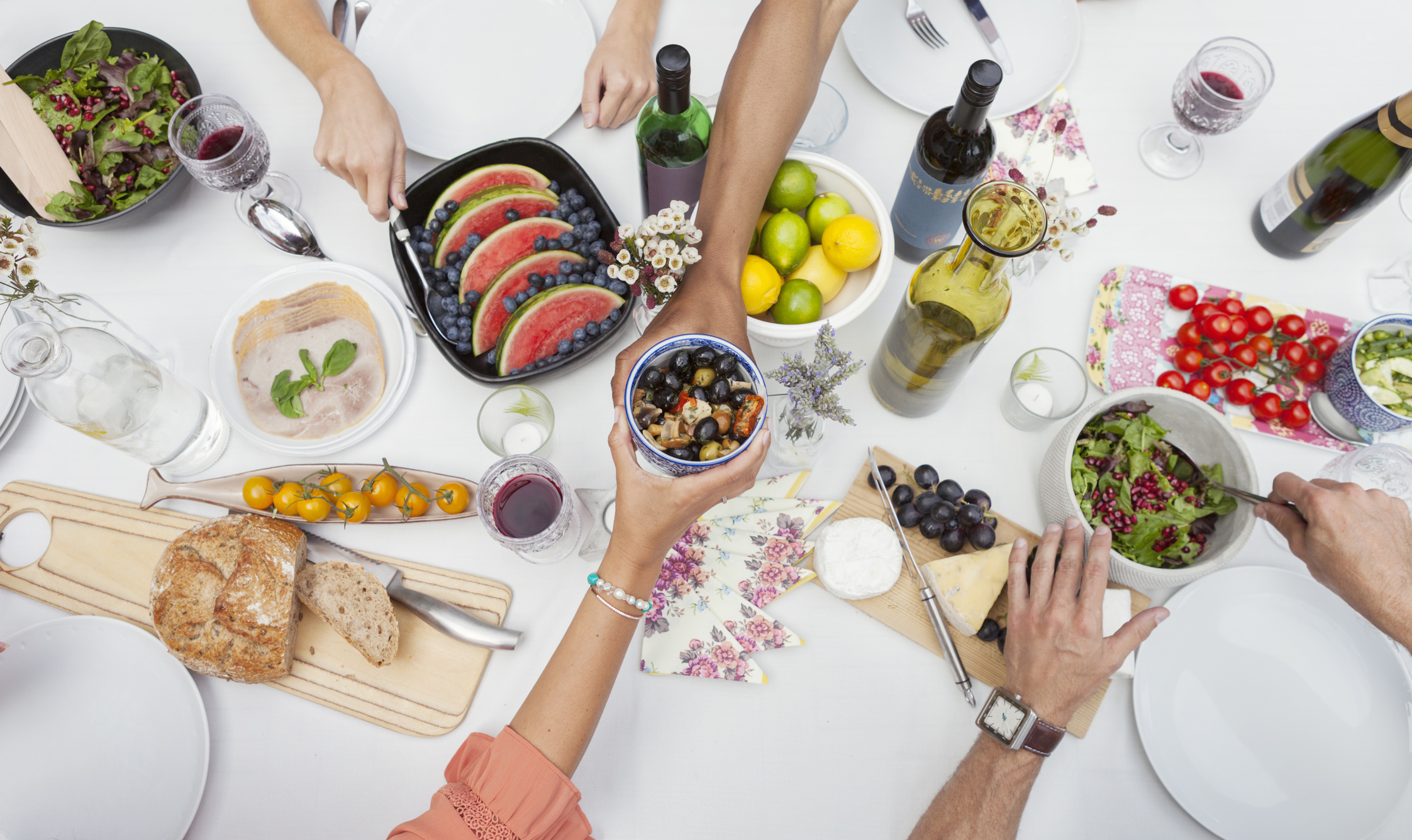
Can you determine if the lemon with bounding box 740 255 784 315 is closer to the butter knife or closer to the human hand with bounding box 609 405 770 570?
the human hand with bounding box 609 405 770 570

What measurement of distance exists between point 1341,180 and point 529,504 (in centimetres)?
175

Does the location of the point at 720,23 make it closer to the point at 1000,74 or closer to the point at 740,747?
the point at 1000,74

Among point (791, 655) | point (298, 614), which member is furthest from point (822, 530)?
point (298, 614)

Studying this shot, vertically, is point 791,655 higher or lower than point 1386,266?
lower

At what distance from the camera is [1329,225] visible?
54.8 inches

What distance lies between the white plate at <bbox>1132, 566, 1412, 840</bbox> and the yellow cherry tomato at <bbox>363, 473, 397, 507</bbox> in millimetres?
1461

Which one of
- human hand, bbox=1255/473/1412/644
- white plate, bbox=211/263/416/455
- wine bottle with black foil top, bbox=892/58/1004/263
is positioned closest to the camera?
wine bottle with black foil top, bbox=892/58/1004/263

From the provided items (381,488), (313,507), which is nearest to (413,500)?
(381,488)

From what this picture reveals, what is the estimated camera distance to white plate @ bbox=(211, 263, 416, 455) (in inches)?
55.1

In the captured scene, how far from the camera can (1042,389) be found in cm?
142

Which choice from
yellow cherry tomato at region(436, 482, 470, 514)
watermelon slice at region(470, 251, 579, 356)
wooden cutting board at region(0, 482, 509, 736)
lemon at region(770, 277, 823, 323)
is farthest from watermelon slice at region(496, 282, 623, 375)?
wooden cutting board at region(0, 482, 509, 736)

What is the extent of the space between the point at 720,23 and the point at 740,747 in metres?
1.68

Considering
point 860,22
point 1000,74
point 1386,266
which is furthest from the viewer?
point 860,22

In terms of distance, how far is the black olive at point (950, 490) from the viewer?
1314 mm
